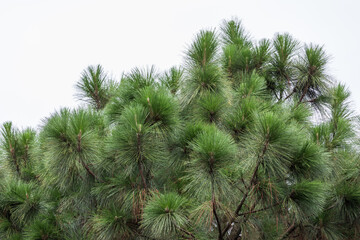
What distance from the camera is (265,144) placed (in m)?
3.66

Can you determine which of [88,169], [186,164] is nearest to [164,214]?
[186,164]

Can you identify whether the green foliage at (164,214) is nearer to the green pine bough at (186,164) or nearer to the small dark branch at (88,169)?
the green pine bough at (186,164)

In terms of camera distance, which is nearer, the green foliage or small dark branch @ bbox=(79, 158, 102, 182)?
the green foliage

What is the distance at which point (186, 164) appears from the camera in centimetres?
427

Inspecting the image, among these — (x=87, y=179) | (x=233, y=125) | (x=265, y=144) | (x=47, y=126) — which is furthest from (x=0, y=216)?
Answer: (x=265, y=144)

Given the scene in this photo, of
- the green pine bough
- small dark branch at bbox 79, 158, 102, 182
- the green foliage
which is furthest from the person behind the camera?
small dark branch at bbox 79, 158, 102, 182

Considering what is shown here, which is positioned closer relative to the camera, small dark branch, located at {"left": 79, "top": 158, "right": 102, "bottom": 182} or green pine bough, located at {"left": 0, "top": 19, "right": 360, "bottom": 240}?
green pine bough, located at {"left": 0, "top": 19, "right": 360, "bottom": 240}

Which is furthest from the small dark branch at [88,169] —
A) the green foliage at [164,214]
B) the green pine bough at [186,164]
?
the green foliage at [164,214]

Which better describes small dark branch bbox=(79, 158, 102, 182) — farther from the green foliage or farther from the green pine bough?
the green foliage

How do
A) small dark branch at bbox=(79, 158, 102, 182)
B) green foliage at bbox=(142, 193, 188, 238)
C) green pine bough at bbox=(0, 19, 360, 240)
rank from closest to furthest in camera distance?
green foliage at bbox=(142, 193, 188, 238), green pine bough at bbox=(0, 19, 360, 240), small dark branch at bbox=(79, 158, 102, 182)

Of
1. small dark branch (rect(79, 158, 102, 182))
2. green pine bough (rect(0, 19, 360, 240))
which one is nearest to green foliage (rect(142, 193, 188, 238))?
green pine bough (rect(0, 19, 360, 240))

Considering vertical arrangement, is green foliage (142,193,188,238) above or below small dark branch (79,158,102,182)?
below

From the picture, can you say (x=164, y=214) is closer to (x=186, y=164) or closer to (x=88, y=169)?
(x=186, y=164)

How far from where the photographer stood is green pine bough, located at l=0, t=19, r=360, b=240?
376 centimetres
